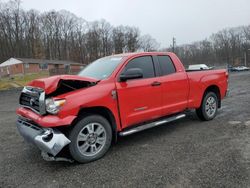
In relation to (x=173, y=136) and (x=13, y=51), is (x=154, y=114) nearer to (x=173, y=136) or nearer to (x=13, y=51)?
(x=173, y=136)

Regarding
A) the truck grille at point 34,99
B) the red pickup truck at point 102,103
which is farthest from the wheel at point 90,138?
the truck grille at point 34,99

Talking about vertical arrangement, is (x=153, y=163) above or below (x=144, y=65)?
below

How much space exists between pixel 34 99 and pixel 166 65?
2.85 metres

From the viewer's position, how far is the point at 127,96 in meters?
4.44

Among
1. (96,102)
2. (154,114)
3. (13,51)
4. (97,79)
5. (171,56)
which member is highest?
(13,51)

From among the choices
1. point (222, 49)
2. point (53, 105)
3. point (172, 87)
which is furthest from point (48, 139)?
point (222, 49)

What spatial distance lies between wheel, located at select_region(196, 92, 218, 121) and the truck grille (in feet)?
13.0

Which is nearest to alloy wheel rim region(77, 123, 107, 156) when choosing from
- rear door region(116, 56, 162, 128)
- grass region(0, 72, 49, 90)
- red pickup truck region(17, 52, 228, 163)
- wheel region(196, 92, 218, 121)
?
red pickup truck region(17, 52, 228, 163)

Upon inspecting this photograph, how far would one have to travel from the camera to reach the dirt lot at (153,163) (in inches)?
130

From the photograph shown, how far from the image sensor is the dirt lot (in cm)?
331

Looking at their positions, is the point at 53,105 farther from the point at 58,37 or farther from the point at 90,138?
the point at 58,37

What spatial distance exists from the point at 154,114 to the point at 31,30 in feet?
228

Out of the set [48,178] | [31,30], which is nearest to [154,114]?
[48,178]

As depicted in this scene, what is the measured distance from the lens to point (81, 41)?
75.5 meters
